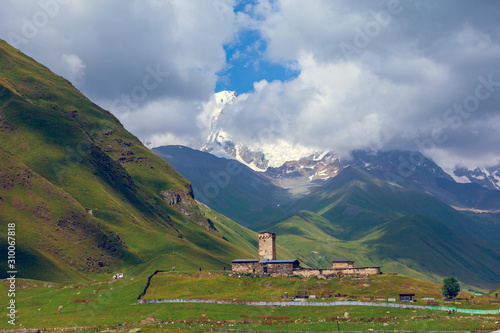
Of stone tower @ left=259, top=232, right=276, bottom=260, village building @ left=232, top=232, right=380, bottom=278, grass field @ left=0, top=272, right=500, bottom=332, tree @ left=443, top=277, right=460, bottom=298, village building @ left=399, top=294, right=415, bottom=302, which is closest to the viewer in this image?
grass field @ left=0, top=272, right=500, bottom=332

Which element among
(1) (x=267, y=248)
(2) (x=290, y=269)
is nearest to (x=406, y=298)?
(2) (x=290, y=269)

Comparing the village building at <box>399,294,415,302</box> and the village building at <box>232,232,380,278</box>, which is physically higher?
the village building at <box>232,232,380,278</box>

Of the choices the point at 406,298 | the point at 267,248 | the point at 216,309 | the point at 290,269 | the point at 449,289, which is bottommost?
the point at 216,309

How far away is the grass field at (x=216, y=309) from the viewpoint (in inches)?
3912

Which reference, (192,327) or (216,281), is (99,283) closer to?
(216,281)

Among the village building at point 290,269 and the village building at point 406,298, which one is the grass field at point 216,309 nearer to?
the village building at point 406,298

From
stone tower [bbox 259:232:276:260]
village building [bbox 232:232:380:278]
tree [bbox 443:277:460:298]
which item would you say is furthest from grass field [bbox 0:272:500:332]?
stone tower [bbox 259:232:276:260]

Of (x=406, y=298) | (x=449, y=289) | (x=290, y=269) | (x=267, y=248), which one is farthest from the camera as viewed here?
(x=267, y=248)

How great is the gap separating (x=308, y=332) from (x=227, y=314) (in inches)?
887

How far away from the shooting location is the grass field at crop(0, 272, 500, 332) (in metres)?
99.4

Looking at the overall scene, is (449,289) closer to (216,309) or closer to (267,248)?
(216,309)

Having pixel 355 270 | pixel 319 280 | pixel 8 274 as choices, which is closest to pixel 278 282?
pixel 319 280

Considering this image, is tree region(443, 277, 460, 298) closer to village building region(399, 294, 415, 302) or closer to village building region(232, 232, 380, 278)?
village building region(399, 294, 415, 302)

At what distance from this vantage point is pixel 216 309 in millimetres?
114125
